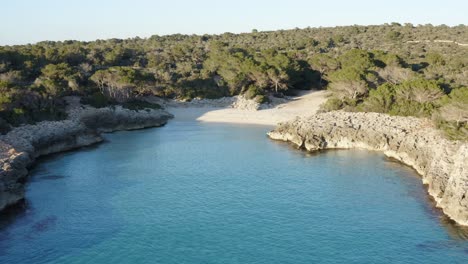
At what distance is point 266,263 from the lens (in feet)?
76.3

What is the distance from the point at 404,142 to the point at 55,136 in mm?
35608

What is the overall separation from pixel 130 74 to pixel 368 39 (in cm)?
7848

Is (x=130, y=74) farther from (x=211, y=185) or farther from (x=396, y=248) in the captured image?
(x=396, y=248)

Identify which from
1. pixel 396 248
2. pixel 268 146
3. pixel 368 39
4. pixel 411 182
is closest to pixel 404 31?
pixel 368 39

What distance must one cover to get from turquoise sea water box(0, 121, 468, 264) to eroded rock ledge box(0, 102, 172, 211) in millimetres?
1541

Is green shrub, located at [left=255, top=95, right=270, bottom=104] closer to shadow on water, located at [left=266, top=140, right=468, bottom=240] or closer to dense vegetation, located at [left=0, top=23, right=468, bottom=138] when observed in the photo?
dense vegetation, located at [left=0, top=23, right=468, bottom=138]

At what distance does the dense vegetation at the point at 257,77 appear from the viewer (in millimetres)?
52281

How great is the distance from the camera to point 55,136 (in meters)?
49.3

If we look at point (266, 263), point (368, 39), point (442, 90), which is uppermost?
point (368, 39)

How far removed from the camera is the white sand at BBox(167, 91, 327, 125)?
6719 cm

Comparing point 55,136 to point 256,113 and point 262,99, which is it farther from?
point 262,99

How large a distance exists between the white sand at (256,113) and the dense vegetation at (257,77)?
419 cm

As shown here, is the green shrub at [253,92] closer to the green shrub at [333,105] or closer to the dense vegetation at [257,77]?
the dense vegetation at [257,77]

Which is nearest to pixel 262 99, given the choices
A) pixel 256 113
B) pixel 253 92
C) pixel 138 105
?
pixel 253 92
